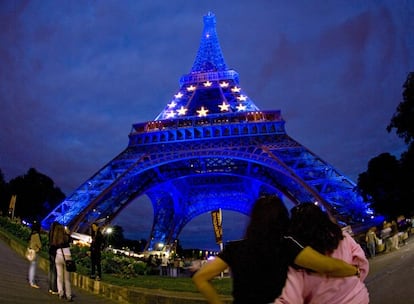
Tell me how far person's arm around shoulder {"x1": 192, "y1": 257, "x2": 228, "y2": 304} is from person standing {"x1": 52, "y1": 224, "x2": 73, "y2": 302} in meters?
5.87

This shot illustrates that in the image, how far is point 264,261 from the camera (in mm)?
2562

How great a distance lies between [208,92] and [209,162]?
828 centimetres

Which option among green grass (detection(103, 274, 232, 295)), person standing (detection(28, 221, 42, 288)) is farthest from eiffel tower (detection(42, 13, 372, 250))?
person standing (detection(28, 221, 42, 288))

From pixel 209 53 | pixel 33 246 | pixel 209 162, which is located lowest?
pixel 33 246

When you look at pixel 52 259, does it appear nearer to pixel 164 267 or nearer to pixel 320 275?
pixel 320 275

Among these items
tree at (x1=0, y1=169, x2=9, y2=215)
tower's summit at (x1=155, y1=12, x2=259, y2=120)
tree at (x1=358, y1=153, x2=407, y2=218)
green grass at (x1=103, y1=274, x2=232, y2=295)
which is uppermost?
tower's summit at (x1=155, y1=12, x2=259, y2=120)

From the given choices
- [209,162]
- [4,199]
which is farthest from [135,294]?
[4,199]

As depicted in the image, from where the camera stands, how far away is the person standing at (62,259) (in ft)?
25.7

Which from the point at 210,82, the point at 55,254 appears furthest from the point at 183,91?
the point at 55,254

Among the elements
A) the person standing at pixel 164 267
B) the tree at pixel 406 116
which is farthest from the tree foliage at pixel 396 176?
the person standing at pixel 164 267

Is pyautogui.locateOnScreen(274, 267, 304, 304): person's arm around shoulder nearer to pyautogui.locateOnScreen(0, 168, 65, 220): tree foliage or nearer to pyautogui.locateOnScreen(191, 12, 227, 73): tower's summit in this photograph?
pyautogui.locateOnScreen(191, 12, 227, 73): tower's summit

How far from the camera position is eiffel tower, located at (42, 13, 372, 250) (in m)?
29.2

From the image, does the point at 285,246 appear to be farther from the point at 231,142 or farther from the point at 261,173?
the point at 261,173

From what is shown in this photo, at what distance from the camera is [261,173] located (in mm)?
36844
